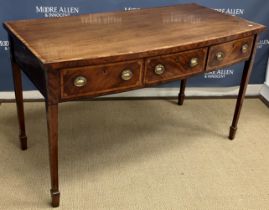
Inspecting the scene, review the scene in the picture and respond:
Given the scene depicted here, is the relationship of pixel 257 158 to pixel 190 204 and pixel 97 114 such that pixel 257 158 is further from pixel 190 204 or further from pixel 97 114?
pixel 97 114

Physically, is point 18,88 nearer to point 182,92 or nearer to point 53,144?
point 53,144

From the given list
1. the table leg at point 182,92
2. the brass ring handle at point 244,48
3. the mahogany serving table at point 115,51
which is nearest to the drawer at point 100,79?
the mahogany serving table at point 115,51

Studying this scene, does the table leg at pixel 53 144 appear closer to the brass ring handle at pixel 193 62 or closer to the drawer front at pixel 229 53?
the brass ring handle at pixel 193 62

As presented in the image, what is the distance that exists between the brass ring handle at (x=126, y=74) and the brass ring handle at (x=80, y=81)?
15 centimetres

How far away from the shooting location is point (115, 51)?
4.36ft

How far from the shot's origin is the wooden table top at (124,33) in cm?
132

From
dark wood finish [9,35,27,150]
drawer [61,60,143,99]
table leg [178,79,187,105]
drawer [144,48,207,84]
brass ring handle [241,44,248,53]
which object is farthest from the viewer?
table leg [178,79,187,105]

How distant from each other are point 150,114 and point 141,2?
69 centimetres

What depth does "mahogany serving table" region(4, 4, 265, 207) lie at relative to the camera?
4.21 feet

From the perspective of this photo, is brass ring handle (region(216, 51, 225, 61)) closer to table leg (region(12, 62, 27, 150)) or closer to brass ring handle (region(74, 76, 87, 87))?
brass ring handle (region(74, 76, 87, 87))

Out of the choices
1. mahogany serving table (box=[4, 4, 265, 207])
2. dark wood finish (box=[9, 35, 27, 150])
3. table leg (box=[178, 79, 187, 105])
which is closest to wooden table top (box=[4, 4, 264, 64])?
mahogany serving table (box=[4, 4, 265, 207])

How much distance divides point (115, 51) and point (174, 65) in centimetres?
28

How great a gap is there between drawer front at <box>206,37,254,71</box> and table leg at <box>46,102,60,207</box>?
71 cm

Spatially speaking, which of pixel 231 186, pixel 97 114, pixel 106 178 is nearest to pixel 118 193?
pixel 106 178
